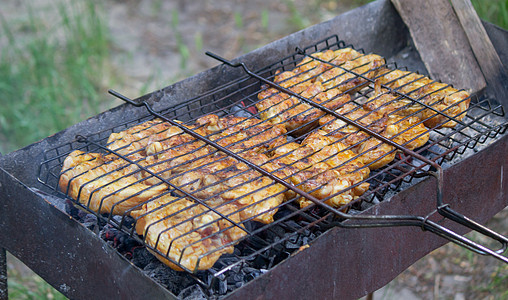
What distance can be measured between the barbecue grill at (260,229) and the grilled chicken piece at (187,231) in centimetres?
3

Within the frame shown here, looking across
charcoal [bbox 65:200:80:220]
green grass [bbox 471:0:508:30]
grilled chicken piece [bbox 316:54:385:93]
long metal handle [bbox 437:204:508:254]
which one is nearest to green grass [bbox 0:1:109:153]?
charcoal [bbox 65:200:80:220]

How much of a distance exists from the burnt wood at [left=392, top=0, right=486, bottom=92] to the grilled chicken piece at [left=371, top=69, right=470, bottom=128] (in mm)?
521

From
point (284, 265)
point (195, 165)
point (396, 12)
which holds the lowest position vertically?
point (284, 265)

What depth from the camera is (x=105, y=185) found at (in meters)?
2.77

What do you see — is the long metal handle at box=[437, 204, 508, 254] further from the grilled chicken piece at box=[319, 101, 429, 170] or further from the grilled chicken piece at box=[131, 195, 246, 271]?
the grilled chicken piece at box=[131, 195, 246, 271]

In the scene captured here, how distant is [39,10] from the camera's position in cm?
780

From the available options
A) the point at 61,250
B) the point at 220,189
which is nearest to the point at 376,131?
the point at 220,189

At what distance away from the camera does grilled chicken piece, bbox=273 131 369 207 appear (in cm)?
284

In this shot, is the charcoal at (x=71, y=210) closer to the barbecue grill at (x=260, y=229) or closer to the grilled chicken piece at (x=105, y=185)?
the barbecue grill at (x=260, y=229)

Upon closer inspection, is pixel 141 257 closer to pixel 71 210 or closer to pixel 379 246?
pixel 71 210

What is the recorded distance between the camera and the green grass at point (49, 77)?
606 centimetres

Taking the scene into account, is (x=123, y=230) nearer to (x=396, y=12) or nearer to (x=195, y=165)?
(x=195, y=165)

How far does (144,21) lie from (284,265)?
6.57m

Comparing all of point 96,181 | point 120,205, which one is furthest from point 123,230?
point 96,181
